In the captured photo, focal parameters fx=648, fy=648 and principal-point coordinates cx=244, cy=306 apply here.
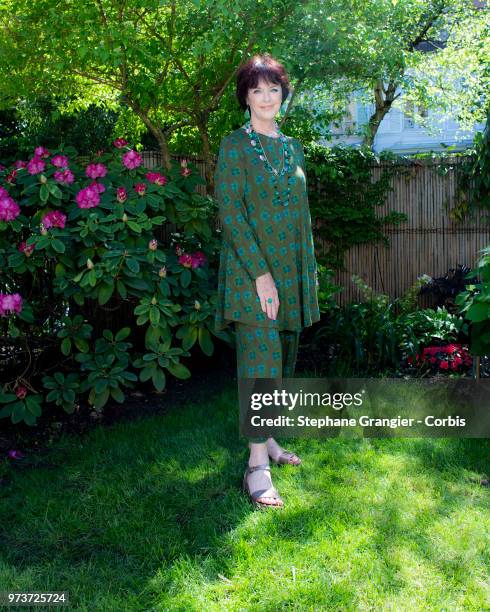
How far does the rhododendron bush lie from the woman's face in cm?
99

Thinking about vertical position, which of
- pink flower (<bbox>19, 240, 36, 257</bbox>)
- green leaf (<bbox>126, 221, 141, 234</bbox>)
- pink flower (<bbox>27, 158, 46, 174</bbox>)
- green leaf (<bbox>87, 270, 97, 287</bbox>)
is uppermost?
pink flower (<bbox>27, 158, 46, 174</bbox>)

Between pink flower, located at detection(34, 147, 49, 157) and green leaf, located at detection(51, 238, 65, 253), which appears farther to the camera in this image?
pink flower, located at detection(34, 147, 49, 157)

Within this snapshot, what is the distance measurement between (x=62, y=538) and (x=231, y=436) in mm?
1203

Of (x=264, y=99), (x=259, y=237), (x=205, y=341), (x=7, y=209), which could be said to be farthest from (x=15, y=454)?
(x=264, y=99)

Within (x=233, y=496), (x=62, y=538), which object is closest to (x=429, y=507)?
(x=233, y=496)

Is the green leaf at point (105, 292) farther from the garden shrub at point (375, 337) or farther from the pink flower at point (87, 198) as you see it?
the garden shrub at point (375, 337)

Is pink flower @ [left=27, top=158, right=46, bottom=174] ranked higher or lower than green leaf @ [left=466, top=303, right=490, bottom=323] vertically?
higher

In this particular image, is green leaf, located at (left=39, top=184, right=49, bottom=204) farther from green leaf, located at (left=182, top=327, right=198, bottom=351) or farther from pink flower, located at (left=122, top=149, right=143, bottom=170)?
green leaf, located at (left=182, top=327, right=198, bottom=351)

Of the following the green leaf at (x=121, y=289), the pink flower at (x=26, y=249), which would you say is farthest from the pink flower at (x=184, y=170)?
the pink flower at (x=26, y=249)

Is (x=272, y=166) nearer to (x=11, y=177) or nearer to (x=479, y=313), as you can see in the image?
(x=479, y=313)

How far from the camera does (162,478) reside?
3008 millimetres

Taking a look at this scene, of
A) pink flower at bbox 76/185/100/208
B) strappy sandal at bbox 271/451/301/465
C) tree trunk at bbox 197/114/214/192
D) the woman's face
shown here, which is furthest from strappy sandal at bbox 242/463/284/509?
tree trunk at bbox 197/114/214/192

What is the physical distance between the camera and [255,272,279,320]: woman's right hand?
2727mm

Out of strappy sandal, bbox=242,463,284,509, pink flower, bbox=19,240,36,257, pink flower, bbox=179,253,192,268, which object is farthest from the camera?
pink flower, bbox=179,253,192,268
